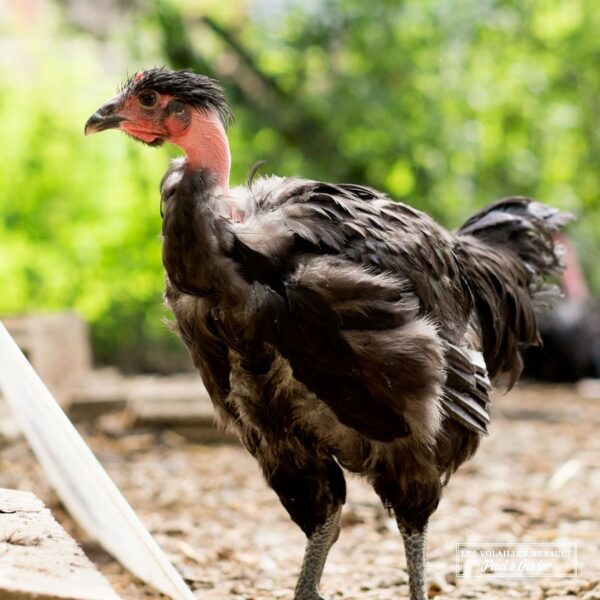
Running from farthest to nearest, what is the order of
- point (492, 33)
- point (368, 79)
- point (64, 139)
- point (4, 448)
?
point (492, 33) → point (64, 139) → point (368, 79) → point (4, 448)

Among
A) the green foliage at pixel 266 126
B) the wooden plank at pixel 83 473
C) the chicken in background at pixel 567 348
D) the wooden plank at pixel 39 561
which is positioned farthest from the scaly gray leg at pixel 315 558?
the chicken in background at pixel 567 348

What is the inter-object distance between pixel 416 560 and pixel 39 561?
5.23 feet

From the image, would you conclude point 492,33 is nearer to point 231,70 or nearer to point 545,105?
point 545,105

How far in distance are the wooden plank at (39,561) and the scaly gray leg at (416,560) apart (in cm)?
140

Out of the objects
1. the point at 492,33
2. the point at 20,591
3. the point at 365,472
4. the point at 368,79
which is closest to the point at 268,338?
the point at 365,472

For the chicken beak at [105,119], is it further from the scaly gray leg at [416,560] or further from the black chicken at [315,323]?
the scaly gray leg at [416,560]

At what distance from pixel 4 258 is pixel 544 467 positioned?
6250 millimetres

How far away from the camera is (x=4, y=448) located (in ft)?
21.9

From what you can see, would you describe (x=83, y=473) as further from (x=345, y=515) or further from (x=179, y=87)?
(x=345, y=515)

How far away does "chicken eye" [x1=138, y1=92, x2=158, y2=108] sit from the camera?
329cm

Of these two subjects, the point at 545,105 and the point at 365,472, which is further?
the point at 545,105

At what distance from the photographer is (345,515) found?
212 inches

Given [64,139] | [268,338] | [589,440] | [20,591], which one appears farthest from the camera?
Result: [64,139]

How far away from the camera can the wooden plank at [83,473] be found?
320cm
